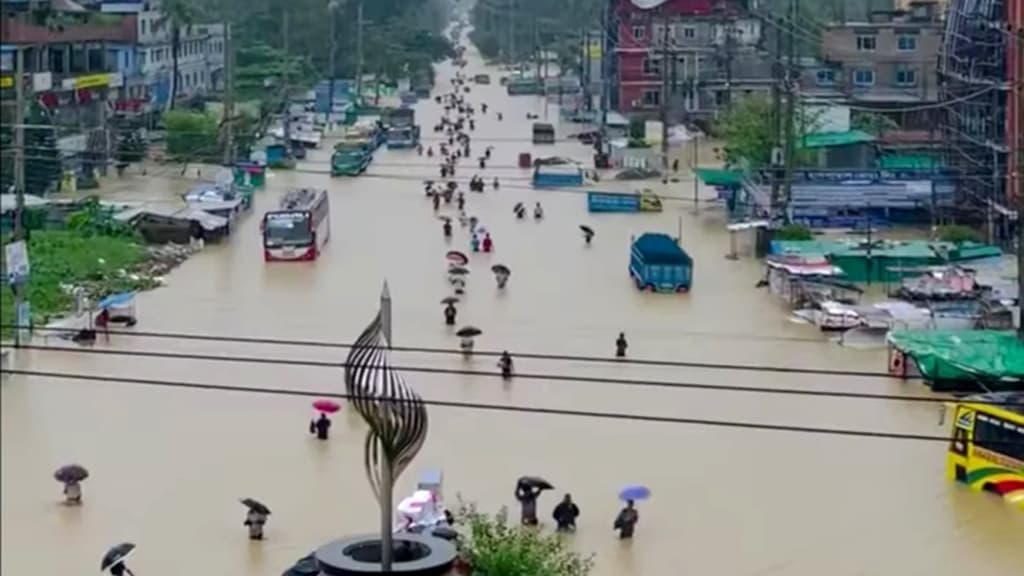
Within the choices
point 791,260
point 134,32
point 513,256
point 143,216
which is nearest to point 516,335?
point 791,260

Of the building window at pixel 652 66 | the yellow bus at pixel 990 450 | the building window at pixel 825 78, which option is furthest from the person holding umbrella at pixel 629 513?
the building window at pixel 652 66

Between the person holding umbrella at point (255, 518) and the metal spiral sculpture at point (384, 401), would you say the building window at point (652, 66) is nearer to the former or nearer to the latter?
the person holding umbrella at point (255, 518)

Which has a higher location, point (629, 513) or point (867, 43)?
point (867, 43)

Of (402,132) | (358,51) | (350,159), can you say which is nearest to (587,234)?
(350,159)

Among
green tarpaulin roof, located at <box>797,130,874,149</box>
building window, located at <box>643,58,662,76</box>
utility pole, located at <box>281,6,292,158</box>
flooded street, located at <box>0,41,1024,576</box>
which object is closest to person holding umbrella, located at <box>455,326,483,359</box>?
flooded street, located at <box>0,41,1024,576</box>

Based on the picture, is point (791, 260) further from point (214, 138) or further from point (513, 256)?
point (214, 138)

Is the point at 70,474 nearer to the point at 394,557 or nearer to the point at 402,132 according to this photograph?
the point at 394,557

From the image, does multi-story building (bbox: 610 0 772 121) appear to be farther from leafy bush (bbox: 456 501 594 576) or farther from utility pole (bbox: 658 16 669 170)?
A: leafy bush (bbox: 456 501 594 576)
